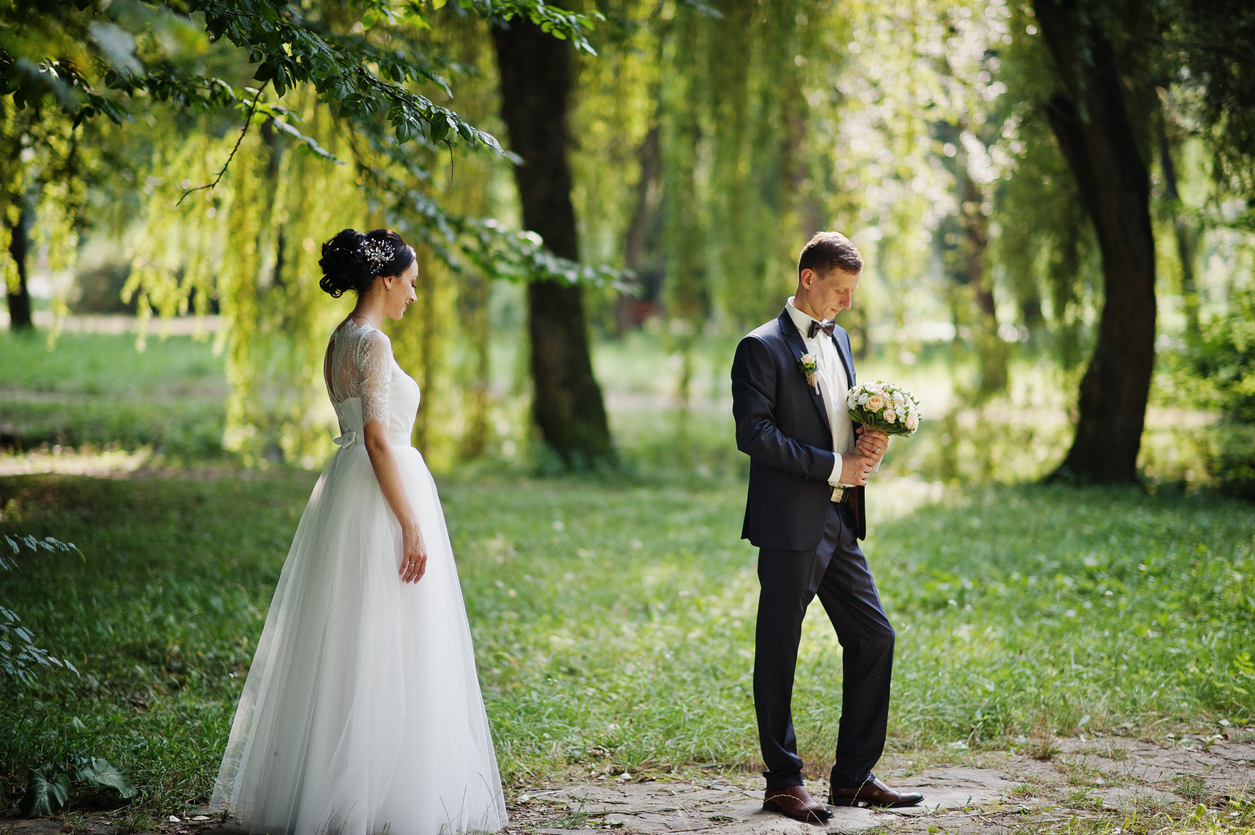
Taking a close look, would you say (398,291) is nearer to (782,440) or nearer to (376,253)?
(376,253)

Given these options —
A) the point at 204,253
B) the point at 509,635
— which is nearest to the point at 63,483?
the point at 204,253

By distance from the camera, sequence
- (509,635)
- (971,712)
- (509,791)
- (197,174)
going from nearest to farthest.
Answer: (509,791) < (971,712) < (509,635) < (197,174)

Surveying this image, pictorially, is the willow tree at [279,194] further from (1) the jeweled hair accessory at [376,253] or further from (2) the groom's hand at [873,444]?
(2) the groom's hand at [873,444]

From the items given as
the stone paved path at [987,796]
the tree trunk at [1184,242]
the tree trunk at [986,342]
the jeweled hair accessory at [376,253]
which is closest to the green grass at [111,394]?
the tree trunk at [986,342]

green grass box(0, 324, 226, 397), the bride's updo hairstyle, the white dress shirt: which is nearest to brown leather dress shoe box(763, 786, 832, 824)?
the white dress shirt

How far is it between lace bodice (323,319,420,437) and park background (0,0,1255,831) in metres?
0.98

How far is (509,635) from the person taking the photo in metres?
5.86

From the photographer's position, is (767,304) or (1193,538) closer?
(1193,538)

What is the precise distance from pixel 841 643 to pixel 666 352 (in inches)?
332

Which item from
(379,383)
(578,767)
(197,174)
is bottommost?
(578,767)

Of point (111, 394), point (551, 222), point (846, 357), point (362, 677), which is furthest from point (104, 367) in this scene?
point (846, 357)

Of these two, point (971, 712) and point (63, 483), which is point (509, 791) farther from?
point (63, 483)

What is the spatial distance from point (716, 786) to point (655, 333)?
1034 inches

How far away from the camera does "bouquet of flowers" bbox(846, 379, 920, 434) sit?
3.55m
